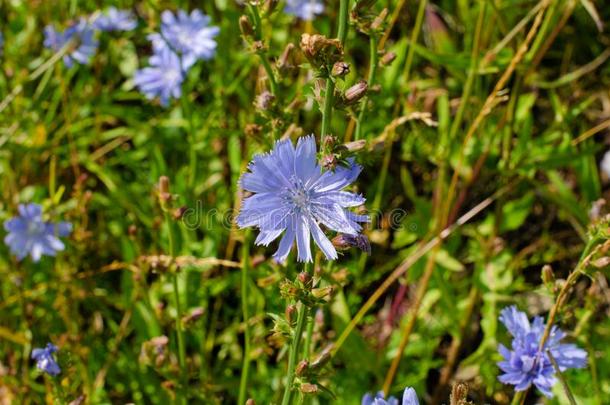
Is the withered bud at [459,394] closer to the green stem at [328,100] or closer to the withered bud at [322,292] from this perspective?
the withered bud at [322,292]

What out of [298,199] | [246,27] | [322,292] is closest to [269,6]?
[246,27]

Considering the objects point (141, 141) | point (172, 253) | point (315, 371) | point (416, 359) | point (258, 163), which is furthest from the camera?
point (141, 141)

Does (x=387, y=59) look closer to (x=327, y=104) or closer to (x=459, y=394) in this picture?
(x=327, y=104)

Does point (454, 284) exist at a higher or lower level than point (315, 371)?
lower

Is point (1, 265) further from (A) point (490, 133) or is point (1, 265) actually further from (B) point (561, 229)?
(B) point (561, 229)

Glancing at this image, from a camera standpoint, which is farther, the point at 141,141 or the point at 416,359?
the point at 141,141

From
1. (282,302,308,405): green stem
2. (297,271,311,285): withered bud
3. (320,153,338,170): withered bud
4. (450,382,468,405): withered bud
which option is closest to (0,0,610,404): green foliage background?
(282,302,308,405): green stem

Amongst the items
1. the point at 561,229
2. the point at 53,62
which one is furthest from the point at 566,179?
the point at 53,62
